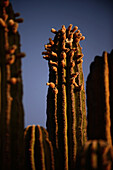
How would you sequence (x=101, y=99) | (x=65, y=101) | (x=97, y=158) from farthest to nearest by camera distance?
(x=65, y=101), (x=101, y=99), (x=97, y=158)

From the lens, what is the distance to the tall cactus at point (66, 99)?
3.62 ft

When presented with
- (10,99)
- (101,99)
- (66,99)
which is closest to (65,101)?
(66,99)

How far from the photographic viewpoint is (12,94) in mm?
846

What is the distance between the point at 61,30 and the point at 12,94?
1.98 ft

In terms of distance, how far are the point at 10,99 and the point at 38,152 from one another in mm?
323

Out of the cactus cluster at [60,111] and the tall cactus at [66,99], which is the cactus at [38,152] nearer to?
the cactus cluster at [60,111]

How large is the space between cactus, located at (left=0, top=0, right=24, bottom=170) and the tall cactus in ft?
1.00

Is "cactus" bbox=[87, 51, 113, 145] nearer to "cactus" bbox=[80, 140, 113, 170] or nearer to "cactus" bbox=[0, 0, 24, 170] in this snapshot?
"cactus" bbox=[80, 140, 113, 170]

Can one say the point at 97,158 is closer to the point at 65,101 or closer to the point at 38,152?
the point at 38,152

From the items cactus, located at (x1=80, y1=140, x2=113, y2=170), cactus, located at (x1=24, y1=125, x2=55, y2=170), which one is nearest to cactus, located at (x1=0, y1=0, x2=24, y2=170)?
cactus, located at (x1=24, y1=125, x2=55, y2=170)

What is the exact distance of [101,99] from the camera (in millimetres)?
960

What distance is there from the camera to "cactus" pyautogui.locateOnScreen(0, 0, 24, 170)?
2.61 ft

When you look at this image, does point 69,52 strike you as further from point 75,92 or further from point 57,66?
point 75,92

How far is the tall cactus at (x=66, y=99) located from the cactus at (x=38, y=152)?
0.34 ft
